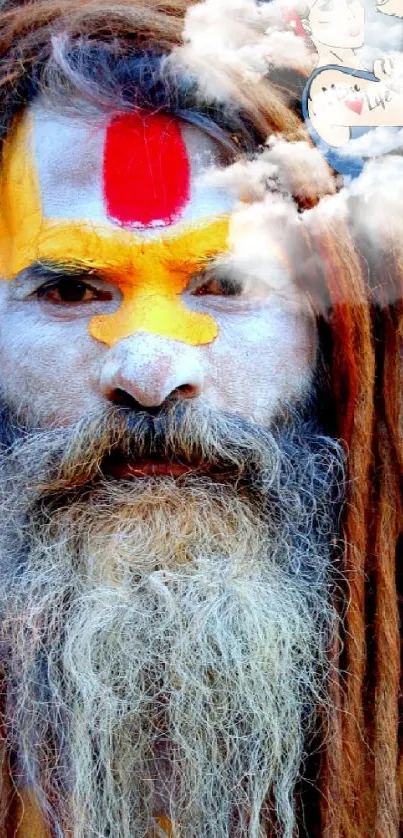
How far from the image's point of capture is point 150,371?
110 centimetres

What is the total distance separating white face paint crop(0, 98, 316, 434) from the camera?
1.17 metres

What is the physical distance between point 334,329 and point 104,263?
0.30 m

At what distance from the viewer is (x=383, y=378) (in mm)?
1221

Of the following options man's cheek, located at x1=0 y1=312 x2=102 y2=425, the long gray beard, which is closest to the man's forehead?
man's cheek, located at x1=0 y1=312 x2=102 y2=425

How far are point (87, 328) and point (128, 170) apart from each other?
20 cm

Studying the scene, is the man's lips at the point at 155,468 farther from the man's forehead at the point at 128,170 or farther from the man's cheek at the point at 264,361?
the man's forehead at the point at 128,170

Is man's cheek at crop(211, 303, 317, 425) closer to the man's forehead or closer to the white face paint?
the white face paint

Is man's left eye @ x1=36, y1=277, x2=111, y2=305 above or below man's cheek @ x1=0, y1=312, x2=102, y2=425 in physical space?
above

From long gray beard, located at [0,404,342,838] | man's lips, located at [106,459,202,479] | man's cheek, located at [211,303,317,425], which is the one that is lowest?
long gray beard, located at [0,404,342,838]

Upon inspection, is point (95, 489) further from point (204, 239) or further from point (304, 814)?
point (304, 814)

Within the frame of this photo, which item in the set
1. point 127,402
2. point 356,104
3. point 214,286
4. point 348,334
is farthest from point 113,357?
point 356,104

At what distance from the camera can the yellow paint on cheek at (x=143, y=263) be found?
1154 millimetres

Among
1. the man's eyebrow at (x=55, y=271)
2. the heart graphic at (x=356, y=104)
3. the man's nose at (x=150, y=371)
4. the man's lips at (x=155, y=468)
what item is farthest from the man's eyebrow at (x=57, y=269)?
the heart graphic at (x=356, y=104)

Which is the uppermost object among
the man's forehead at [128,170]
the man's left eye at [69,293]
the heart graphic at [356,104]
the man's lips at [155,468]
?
the heart graphic at [356,104]
